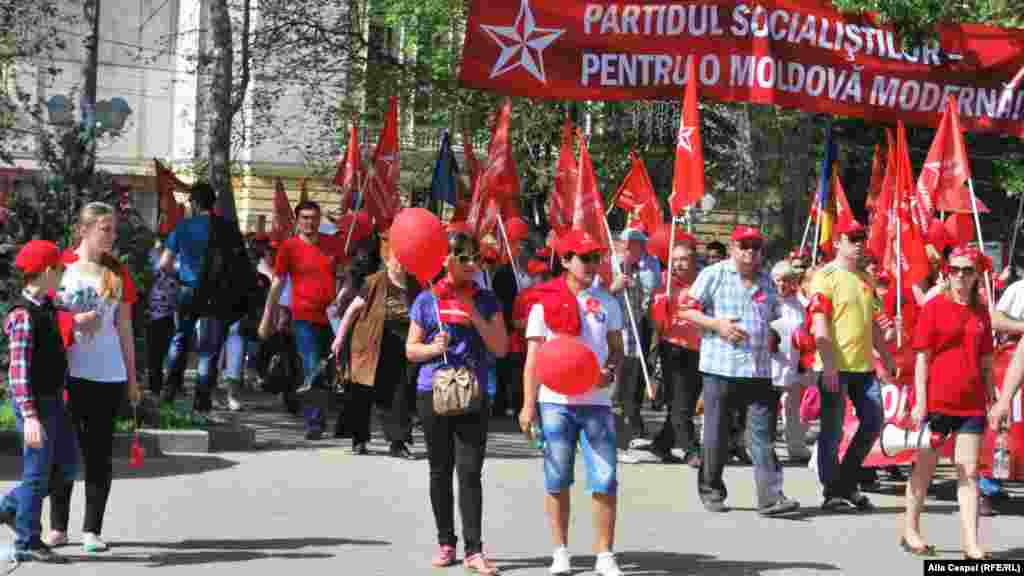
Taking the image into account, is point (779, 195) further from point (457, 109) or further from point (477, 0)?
point (477, 0)

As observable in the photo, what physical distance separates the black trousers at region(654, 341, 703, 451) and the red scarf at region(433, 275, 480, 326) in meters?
4.63

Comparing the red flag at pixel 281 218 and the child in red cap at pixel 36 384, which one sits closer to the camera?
the child in red cap at pixel 36 384

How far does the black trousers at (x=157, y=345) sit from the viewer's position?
16.1 meters

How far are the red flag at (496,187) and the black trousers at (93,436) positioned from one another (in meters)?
7.73

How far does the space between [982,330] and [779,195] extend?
14.2 m

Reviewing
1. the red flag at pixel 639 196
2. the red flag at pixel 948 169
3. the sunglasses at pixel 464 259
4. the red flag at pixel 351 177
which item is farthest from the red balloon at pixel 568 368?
the red flag at pixel 351 177

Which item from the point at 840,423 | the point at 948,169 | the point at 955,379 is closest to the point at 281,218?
the point at 948,169

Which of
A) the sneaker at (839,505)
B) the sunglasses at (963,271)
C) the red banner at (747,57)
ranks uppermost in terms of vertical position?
the red banner at (747,57)

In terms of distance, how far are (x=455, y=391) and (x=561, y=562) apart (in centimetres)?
94

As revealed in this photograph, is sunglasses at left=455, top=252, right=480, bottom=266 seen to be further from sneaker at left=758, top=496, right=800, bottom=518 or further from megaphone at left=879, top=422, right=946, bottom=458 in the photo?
megaphone at left=879, top=422, right=946, bottom=458

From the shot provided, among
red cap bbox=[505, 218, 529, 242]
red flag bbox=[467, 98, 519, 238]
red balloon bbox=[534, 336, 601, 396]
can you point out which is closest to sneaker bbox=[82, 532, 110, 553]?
red balloon bbox=[534, 336, 601, 396]

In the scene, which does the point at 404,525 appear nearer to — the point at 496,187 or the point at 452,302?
the point at 452,302

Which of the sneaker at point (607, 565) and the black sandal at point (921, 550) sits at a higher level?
the sneaker at point (607, 565)

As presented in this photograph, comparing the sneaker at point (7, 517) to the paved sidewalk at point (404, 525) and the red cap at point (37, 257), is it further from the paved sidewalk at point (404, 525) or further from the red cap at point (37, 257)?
the red cap at point (37, 257)
